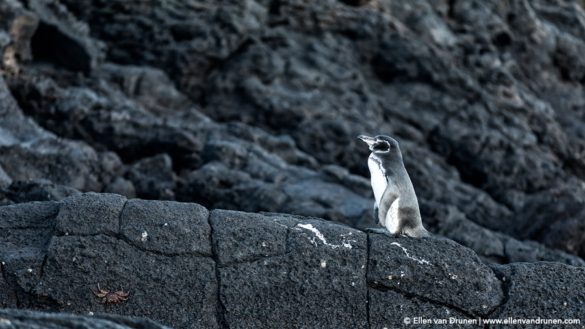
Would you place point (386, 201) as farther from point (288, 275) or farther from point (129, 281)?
point (129, 281)

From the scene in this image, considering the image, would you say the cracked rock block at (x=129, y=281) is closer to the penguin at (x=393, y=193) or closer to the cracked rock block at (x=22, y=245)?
the cracked rock block at (x=22, y=245)

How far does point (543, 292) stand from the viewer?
9.33 meters

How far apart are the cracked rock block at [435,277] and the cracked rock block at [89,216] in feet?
8.57

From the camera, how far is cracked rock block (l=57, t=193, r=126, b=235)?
912 cm

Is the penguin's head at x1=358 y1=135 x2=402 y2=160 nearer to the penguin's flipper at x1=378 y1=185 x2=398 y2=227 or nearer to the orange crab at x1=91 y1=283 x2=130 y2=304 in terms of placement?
the penguin's flipper at x1=378 y1=185 x2=398 y2=227

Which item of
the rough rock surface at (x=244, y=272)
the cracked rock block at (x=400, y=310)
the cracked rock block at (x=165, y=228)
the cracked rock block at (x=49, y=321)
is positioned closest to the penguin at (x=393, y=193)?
the rough rock surface at (x=244, y=272)

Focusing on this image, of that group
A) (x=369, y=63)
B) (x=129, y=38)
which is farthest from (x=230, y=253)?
(x=369, y=63)

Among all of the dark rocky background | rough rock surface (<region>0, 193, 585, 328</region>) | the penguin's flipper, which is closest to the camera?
rough rock surface (<region>0, 193, 585, 328</region>)

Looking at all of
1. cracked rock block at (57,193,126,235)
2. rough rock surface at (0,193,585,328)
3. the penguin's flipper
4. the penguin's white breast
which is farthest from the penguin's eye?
cracked rock block at (57,193,126,235)

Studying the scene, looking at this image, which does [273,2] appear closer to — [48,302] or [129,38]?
[129,38]

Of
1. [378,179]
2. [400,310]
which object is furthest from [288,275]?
[378,179]

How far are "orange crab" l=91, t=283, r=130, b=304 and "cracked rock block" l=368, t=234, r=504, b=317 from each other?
2.42m

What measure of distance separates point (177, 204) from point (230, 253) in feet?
2.60

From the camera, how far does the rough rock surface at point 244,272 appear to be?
8867 mm
